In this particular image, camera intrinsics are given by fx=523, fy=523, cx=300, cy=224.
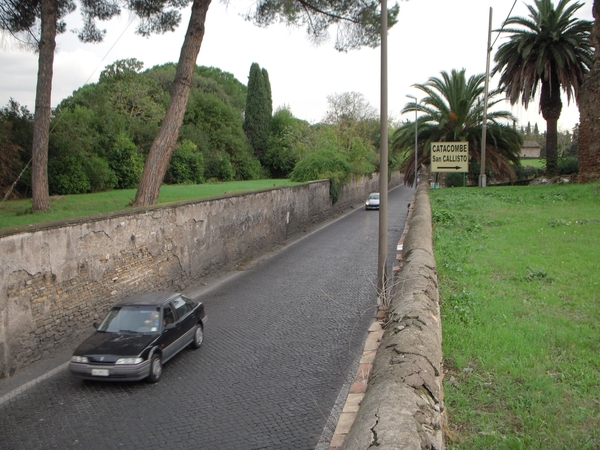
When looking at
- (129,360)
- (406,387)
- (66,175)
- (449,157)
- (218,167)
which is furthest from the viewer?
Answer: (218,167)

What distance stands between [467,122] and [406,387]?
111ft

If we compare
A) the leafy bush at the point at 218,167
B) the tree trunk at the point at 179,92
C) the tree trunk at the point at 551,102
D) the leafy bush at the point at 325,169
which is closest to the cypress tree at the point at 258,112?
the leafy bush at the point at 218,167

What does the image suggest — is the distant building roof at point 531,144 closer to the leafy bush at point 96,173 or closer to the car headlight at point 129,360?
the leafy bush at point 96,173

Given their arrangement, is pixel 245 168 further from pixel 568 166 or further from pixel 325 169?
pixel 568 166

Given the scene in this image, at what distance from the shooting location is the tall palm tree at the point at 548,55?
28422 millimetres

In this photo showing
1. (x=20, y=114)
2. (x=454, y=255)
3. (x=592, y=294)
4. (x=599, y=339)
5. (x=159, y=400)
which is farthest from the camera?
(x=20, y=114)

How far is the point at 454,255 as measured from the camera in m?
9.70

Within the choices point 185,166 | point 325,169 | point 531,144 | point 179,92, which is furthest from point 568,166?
point 531,144

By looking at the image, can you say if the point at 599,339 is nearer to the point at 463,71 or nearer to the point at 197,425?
the point at 197,425

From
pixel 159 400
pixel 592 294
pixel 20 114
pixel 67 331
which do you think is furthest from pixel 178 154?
pixel 592 294

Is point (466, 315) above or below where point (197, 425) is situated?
above

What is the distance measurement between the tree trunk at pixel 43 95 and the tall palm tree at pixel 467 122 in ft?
79.3

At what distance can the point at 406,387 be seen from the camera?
3275 millimetres

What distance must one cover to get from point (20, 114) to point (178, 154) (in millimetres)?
19969
